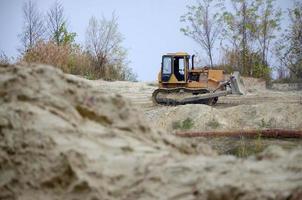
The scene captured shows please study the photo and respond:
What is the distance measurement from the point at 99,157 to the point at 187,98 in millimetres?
13306

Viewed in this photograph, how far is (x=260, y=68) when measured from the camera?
29.2 metres

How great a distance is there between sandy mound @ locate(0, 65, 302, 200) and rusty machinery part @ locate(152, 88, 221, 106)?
12930 mm

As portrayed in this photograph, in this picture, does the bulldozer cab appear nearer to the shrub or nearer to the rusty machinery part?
the rusty machinery part

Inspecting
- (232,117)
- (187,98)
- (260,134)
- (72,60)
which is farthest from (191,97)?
(72,60)

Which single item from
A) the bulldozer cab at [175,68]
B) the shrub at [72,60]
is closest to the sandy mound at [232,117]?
the bulldozer cab at [175,68]

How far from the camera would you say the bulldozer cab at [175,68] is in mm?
16094

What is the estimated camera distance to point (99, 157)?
229cm

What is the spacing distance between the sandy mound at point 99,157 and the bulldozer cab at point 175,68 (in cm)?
1345

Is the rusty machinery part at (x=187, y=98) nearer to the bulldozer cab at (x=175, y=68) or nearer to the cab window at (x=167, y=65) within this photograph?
the bulldozer cab at (x=175, y=68)

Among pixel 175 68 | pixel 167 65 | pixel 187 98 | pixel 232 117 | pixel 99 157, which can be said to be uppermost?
pixel 167 65

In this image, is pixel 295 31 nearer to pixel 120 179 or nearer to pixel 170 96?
pixel 170 96

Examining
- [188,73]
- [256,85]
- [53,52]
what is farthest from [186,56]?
[256,85]

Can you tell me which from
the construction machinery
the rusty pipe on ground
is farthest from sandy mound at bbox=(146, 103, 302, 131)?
the construction machinery

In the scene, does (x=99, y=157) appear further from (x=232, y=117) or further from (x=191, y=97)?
(x=191, y=97)
